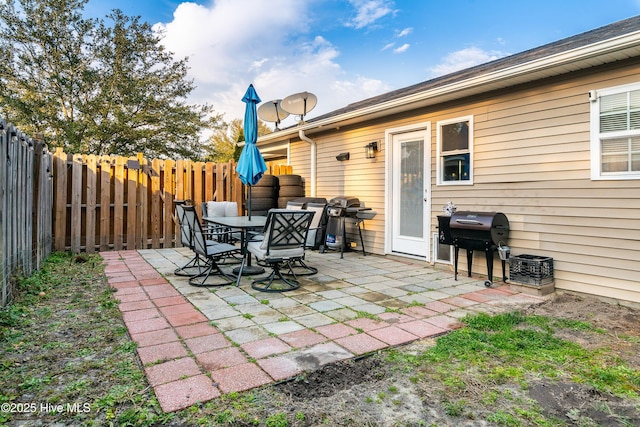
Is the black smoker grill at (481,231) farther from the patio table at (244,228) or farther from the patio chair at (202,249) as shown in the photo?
the patio chair at (202,249)

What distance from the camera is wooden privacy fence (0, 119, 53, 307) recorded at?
122 inches

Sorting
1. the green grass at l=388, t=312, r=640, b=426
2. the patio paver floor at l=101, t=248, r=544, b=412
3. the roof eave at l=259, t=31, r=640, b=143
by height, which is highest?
the roof eave at l=259, t=31, r=640, b=143

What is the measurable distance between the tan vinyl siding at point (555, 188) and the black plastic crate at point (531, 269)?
13cm

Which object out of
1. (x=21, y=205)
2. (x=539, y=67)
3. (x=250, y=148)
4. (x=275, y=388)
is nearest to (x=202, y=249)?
(x=250, y=148)

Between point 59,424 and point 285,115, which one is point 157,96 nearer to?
point 285,115

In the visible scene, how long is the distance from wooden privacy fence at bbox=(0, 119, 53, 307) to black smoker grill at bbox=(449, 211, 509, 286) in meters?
4.65

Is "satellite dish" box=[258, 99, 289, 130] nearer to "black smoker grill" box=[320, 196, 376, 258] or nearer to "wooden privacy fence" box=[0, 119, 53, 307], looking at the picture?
"black smoker grill" box=[320, 196, 376, 258]

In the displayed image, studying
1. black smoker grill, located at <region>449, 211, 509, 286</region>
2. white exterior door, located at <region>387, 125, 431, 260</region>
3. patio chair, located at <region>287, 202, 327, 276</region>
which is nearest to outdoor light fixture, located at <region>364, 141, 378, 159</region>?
white exterior door, located at <region>387, 125, 431, 260</region>

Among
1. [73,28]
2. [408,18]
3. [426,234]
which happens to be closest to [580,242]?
[426,234]

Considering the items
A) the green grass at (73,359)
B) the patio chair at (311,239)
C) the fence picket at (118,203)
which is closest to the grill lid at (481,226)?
the patio chair at (311,239)

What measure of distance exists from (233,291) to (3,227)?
209cm

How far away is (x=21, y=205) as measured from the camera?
389cm

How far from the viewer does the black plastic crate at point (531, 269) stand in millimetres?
4010

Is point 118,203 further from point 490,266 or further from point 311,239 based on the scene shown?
point 490,266
